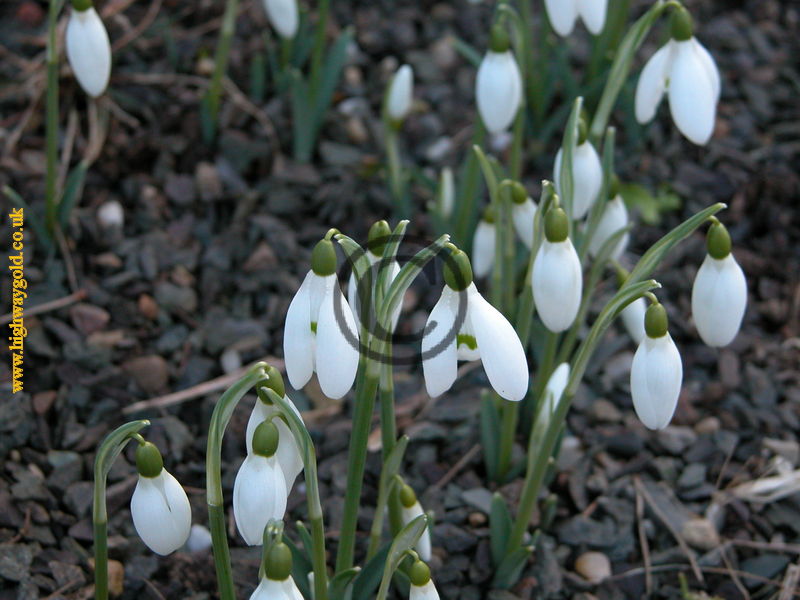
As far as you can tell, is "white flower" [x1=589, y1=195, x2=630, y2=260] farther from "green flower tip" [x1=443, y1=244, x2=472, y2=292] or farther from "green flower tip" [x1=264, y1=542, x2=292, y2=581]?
"green flower tip" [x1=264, y1=542, x2=292, y2=581]

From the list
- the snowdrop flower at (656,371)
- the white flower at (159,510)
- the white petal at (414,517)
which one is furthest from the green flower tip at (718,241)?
the white flower at (159,510)

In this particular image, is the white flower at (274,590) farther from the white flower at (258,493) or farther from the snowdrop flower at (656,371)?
the snowdrop flower at (656,371)

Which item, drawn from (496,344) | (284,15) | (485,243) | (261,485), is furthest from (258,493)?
(284,15)

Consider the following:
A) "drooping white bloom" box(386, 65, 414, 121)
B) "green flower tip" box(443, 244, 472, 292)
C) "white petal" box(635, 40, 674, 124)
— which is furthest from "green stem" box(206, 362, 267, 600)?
"drooping white bloom" box(386, 65, 414, 121)

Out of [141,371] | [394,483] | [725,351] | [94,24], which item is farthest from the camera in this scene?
[725,351]

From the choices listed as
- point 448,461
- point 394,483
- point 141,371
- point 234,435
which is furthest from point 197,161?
point 394,483

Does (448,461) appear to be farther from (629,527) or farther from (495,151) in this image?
(495,151)
